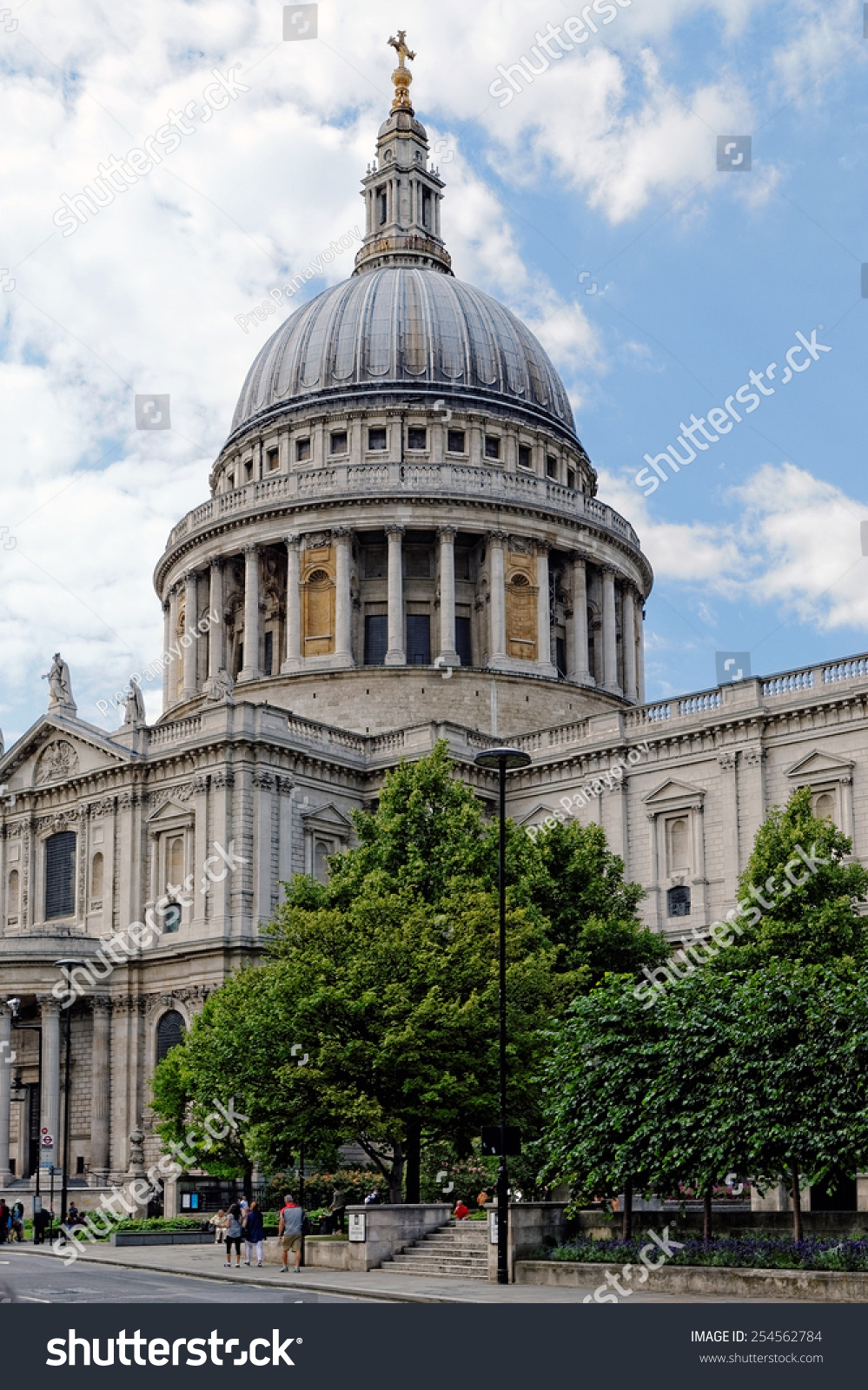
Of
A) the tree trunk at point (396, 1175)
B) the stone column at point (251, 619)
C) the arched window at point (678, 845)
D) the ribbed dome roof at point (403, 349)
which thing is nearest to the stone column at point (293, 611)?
the stone column at point (251, 619)

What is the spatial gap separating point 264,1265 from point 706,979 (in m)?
12.5

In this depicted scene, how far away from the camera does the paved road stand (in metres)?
29.6

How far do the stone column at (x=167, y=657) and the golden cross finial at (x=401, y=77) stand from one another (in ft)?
116

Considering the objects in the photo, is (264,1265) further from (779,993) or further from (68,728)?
(68,728)

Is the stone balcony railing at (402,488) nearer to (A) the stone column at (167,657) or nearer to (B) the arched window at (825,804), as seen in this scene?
(A) the stone column at (167,657)

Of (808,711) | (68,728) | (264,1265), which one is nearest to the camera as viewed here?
(264,1265)

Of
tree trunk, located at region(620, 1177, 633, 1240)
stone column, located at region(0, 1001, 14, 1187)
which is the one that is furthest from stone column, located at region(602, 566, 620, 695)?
tree trunk, located at region(620, 1177, 633, 1240)

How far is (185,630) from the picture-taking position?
91938mm

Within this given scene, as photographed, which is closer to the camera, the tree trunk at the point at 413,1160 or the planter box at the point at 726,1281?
the planter box at the point at 726,1281

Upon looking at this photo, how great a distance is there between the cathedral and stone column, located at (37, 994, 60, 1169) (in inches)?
4.6

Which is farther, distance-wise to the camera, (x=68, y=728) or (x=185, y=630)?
(x=185, y=630)

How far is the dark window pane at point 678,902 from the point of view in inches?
2530

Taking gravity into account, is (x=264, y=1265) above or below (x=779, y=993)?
below

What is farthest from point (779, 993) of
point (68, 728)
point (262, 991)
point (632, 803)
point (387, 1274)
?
point (68, 728)
